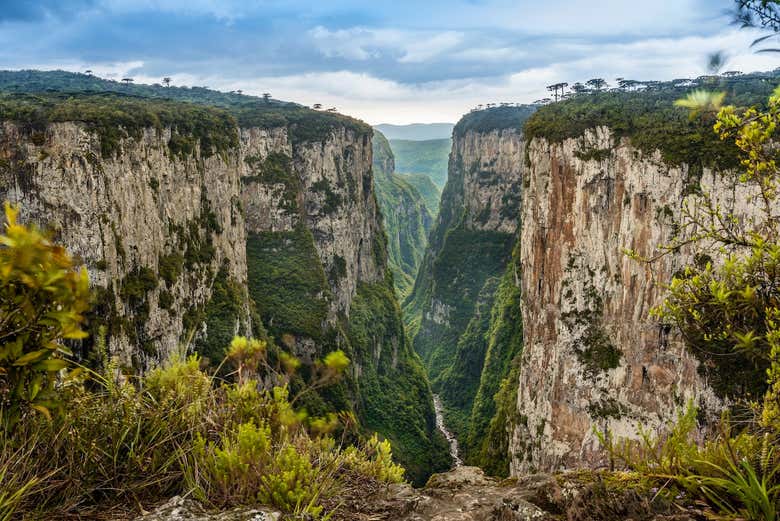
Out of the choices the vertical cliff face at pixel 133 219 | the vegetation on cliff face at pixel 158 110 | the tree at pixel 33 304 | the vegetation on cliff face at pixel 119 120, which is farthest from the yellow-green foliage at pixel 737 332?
the vegetation on cliff face at pixel 158 110

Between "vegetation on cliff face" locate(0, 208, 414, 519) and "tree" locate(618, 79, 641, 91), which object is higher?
"tree" locate(618, 79, 641, 91)

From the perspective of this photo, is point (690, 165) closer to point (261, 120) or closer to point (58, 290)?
point (58, 290)

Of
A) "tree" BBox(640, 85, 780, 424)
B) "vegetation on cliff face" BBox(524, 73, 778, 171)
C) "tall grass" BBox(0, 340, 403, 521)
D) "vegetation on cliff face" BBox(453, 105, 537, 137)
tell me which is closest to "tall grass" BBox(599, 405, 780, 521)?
"tree" BBox(640, 85, 780, 424)

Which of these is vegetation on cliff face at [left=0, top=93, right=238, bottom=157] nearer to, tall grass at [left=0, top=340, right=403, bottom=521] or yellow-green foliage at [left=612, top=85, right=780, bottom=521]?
tall grass at [left=0, top=340, right=403, bottom=521]

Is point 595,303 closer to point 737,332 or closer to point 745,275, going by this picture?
point 745,275

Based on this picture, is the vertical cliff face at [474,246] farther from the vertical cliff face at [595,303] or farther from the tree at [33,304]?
the tree at [33,304]

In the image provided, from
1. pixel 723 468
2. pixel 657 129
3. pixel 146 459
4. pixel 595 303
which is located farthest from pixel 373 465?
pixel 657 129

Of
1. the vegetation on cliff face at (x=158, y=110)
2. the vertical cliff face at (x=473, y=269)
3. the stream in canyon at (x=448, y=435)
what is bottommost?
the stream in canyon at (x=448, y=435)
